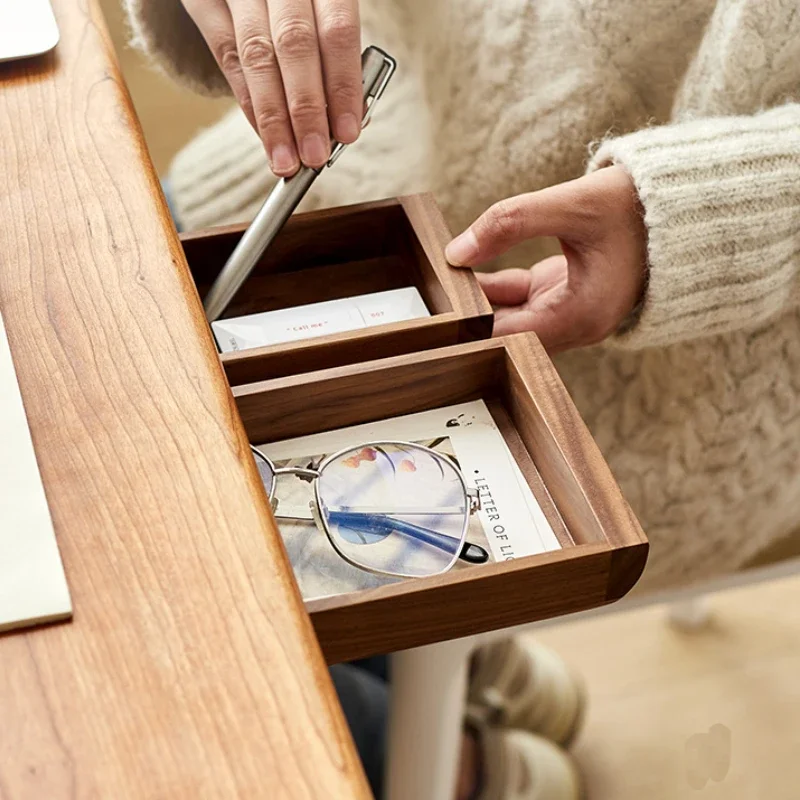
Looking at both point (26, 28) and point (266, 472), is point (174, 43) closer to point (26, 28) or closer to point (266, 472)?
point (26, 28)

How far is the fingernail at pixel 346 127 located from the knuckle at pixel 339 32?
35mm

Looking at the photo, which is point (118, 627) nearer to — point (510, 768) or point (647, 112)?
point (647, 112)

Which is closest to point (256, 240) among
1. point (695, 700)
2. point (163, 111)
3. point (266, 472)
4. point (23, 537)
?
point (266, 472)

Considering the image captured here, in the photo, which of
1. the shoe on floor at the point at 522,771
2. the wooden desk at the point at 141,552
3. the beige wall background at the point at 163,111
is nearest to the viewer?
the wooden desk at the point at 141,552

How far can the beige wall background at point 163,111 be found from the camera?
1.35 meters

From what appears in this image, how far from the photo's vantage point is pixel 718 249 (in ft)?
1.87

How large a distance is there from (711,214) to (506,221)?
0.11m

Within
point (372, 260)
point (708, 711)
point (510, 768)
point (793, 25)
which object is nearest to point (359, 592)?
point (372, 260)

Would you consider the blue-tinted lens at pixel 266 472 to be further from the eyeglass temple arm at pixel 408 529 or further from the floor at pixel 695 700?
the floor at pixel 695 700

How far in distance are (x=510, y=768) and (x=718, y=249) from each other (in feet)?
1.97

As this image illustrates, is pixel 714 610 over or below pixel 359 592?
below

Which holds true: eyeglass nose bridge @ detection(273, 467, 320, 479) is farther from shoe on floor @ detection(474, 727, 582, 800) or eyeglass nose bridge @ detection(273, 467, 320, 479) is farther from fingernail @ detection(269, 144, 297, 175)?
shoe on floor @ detection(474, 727, 582, 800)

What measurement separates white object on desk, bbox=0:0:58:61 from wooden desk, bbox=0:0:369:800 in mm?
116

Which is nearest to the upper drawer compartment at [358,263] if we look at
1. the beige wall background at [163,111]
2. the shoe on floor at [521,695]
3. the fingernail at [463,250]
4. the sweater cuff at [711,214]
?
the fingernail at [463,250]
